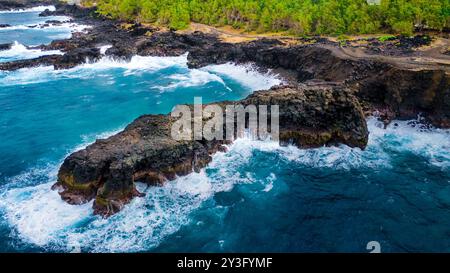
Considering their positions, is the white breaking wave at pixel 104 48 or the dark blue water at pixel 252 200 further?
the white breaking wave at pixel 104 48

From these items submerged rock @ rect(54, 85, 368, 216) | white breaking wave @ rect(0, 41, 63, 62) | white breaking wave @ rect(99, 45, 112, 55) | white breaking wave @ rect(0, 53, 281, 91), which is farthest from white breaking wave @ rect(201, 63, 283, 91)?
white breaking wave @ rect(0, 41, 63, 62)

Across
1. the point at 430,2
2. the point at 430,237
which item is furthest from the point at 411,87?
the point at 430,2

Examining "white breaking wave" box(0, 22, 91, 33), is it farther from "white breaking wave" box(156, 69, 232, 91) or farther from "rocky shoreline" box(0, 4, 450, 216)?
"white breaking wave" box(156, 69, 232, 91)

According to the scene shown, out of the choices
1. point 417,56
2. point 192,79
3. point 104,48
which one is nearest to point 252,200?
point 417,56

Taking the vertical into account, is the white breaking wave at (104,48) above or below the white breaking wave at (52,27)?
below

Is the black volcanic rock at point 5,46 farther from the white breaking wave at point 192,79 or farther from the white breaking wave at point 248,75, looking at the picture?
the white breaking wave at point 248,75

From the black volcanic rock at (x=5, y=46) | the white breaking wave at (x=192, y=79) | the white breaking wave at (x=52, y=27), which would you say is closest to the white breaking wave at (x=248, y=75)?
the white breaking wave at (x=192, y=79)
